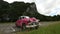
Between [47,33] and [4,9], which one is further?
[4,9]

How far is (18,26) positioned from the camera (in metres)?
19.5

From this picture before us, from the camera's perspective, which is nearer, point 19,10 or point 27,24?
point 27,24

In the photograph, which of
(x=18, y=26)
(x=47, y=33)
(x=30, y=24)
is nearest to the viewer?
(x=47, y=33)

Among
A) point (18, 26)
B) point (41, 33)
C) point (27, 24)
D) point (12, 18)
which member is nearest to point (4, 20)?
point (12, 18)

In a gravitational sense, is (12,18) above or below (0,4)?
below

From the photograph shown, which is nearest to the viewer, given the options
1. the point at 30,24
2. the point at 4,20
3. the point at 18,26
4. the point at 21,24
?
the point at 30,24

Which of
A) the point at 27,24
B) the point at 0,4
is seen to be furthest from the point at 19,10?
the point at 27,24

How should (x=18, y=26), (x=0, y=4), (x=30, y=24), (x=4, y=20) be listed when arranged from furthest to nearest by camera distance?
(x=0, y=4) → (x=4, y=20) → (x=18, y=26) → (x=30, y=24)

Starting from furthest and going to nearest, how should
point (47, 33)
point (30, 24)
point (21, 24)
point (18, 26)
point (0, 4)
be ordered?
point (0, 4)
point (18, 26)
point (21, 24)
point (30, 24)
point (47, 33)

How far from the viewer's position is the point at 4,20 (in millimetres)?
33188

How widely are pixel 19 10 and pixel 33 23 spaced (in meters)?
16.8

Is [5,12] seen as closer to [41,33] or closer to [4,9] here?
[4,9]

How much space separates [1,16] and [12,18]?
2444 mm

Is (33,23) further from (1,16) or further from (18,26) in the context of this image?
(1,16)
